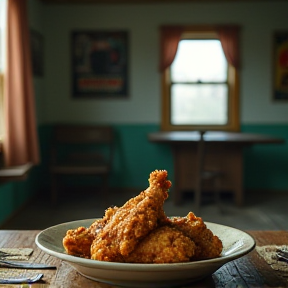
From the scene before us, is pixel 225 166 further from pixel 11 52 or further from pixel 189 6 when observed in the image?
pixel 11 52

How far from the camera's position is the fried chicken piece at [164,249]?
3.48ft

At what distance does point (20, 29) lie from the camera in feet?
18.6

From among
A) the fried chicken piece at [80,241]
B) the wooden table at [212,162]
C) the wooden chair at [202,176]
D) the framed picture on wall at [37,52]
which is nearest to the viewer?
the fried chicken piece at [80,241]

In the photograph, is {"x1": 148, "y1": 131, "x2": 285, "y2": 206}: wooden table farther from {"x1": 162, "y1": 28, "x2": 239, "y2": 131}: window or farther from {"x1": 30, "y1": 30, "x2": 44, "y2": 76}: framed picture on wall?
{"x1": 30, "y1": 30, "x2": 44, "y2": 76}: framed picture on wall

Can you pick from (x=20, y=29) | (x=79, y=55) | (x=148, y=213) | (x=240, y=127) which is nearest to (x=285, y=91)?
(x=240, y=127)

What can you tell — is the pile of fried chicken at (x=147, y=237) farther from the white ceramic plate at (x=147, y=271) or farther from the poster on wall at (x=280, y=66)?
the poster on wall at (x=280, y=66)

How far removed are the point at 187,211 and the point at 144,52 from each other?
2.39m

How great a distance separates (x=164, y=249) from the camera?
1.07 m

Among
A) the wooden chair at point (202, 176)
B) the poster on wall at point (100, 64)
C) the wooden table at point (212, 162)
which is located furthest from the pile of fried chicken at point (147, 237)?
the poster on wall at point (100, 64)

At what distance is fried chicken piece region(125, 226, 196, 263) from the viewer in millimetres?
1061

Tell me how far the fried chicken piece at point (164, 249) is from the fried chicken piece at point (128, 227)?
0.01m

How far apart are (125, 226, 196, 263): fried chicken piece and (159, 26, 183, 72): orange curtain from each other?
21.2ft

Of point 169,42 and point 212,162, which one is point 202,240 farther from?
point 169,42

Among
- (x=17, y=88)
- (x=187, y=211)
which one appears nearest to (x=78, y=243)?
(x=17, y=88)
